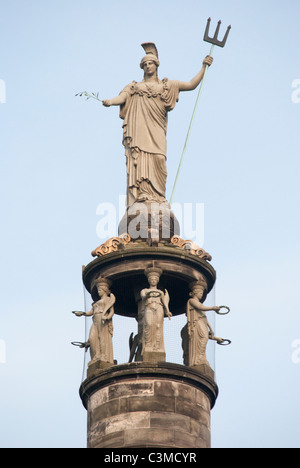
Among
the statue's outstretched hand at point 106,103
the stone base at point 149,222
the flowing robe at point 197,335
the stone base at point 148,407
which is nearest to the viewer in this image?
the stone base at point 148,407

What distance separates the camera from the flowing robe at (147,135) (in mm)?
41812

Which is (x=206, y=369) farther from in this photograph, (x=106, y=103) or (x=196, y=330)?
(x=106, y=103)

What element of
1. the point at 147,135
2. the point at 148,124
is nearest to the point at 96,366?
the point at 147,135

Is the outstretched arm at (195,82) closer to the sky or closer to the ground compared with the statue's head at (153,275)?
closer to the sky

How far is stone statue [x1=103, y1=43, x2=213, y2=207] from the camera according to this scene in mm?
41812

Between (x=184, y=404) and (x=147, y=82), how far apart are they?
9745 mm

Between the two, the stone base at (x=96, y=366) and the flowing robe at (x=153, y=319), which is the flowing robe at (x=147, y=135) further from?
the stone base at (x=96, y=366)

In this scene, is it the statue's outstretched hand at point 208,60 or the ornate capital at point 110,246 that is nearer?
the ornate capital at point 110,246

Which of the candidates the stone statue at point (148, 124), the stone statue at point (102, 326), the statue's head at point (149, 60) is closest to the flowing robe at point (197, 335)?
the stone statue at point (102, 326)

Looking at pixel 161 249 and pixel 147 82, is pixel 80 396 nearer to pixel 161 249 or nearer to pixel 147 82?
pixel 161 249

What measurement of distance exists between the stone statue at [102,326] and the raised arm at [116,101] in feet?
Answer: 17.3

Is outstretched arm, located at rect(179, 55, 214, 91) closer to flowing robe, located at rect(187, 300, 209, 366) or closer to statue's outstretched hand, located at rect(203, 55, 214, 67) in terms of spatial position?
statue's outstretched hand, located at rect(203, 55, 214, 67)

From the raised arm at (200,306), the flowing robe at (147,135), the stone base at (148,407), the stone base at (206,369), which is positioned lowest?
the stone base at (148,407)
